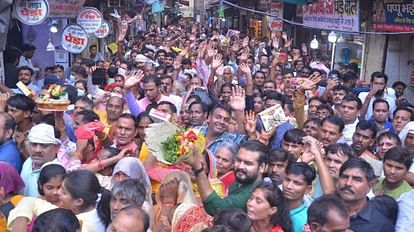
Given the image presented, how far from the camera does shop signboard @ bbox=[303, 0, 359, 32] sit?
42.7ft

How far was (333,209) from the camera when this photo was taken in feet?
11.0

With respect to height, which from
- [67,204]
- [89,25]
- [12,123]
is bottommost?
[67,204]

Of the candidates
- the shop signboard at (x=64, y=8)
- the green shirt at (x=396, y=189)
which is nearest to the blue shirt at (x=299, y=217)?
the green shirt at (x=396, y=189)

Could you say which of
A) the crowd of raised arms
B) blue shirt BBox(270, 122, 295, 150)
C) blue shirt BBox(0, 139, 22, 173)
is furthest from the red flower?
blue shirt BBox(270, 122, 295, 150)

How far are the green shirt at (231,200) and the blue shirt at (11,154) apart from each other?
1861 mm

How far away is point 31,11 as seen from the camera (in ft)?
29.7

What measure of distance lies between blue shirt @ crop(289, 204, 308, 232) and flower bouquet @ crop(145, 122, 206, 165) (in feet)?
2.62

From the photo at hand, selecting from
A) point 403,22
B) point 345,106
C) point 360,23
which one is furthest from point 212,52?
point 360,23

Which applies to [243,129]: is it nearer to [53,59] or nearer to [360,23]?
[360,23]

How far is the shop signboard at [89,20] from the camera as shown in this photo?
12758 mm

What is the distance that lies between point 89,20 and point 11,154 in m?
8.39

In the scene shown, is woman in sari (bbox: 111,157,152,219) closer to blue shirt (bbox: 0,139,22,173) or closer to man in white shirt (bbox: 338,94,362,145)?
blue shirt (bbox: 0,139,22,173)

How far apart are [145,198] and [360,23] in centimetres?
1043

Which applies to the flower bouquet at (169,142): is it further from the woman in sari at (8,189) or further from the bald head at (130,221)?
the woman in sari at (8,189)
